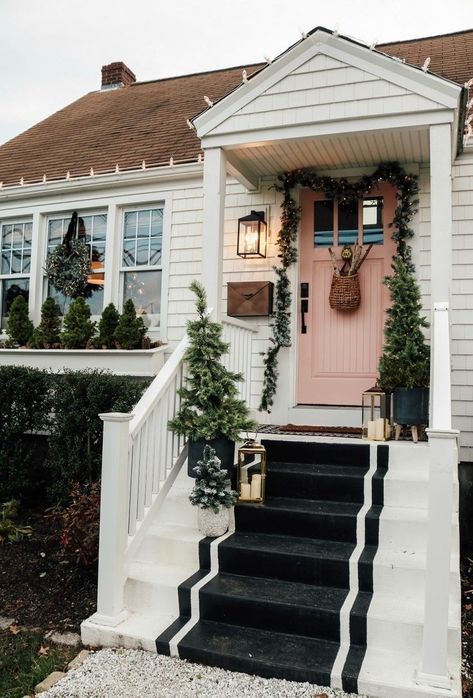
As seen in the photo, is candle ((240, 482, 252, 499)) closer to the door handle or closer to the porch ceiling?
the door handle

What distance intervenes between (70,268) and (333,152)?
3.44m

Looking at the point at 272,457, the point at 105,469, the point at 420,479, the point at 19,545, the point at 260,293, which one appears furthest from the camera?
the point at 260,293

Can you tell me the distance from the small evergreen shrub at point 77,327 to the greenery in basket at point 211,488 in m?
3.27

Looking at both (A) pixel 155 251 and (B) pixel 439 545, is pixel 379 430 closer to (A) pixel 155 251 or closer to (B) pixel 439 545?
(B) pixel 439 545

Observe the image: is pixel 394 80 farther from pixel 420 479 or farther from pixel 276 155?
pixel 420 479

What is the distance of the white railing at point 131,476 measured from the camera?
3.29m

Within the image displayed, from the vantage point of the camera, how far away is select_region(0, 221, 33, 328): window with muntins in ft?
24.4

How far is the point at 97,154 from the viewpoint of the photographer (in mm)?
7523

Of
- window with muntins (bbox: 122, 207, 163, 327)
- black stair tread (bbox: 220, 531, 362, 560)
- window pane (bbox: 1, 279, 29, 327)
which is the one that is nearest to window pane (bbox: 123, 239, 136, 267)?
window with muntins (bbox: 122, 207, 163, 327)

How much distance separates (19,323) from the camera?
6891mm

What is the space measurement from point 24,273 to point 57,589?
4.59 meters

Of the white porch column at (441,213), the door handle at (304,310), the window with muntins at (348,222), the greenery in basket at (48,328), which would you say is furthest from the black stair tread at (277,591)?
the greenery in basket at (48,328)

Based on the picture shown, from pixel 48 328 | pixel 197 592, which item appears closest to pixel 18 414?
pixel 48 328

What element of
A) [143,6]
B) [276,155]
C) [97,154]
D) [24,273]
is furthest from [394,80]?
[143,6]
